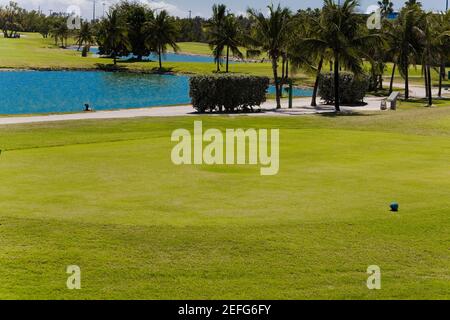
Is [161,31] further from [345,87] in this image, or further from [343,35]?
[343,35]

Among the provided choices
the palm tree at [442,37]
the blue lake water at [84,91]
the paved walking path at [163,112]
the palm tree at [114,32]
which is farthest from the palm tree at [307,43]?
the palm tree at [114,32]

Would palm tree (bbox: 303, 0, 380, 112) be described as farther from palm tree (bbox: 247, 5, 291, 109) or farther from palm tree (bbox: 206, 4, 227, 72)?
palm tree (bbox: 206, 4, 227, 72)

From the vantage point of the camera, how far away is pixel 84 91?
71.0 meters

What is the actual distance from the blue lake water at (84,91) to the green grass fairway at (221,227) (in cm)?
3674

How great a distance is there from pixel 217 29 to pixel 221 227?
8586 centimetres

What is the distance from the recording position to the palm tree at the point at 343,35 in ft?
153

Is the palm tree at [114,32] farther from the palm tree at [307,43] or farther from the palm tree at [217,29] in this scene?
the palm tree at [307,43]

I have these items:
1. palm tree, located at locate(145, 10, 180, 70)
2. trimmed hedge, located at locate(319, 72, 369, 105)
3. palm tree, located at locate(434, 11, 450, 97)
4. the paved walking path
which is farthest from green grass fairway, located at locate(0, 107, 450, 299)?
palm tree, located at locate(145, 10, 180, 70)

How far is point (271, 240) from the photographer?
497 inches

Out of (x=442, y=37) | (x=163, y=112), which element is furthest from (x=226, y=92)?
(x=442, y=37)

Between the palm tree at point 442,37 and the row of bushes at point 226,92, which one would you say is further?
the palm tree at point 442,37

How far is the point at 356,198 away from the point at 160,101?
163ft
